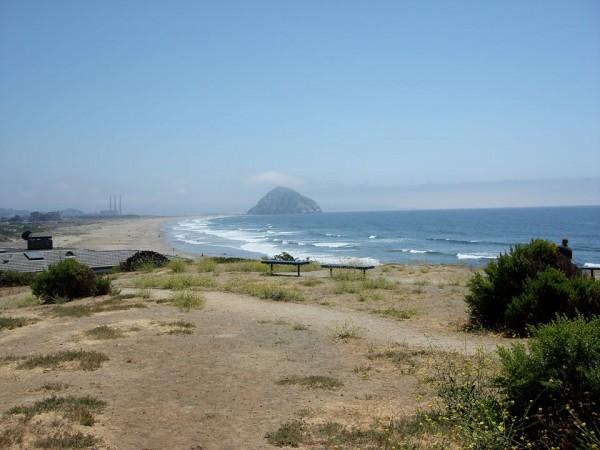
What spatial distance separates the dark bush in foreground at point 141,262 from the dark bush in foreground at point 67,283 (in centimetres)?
873

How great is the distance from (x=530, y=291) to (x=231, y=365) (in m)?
5.97

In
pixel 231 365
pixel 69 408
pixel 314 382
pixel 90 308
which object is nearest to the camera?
pixel 69 408

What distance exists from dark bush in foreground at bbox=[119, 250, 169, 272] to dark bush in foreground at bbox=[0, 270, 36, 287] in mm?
4356

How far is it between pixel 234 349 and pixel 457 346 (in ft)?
12.7

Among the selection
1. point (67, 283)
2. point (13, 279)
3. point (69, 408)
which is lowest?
point (13, 279)

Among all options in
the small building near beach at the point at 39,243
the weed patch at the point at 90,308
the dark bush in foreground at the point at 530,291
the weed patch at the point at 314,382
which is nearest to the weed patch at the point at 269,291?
the weed patch at the point at 90,308

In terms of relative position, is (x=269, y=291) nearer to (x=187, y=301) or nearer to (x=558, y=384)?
(x=187, y=301)

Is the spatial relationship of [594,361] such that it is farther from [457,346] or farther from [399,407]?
[457,346]

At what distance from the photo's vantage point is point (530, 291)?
30.7ft

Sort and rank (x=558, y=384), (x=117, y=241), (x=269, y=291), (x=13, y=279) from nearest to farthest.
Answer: (x=558, y=384)
(x=269, y=291)
(x=13, y=279)
(x=117, y=241)

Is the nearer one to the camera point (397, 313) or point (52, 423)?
point (52, 423)

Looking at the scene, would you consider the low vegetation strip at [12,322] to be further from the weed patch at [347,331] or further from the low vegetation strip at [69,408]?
the weed patch at [347,331]

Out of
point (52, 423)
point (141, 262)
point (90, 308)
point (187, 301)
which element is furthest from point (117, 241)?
point (52, 423)

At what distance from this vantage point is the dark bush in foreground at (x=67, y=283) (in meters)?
14.4
